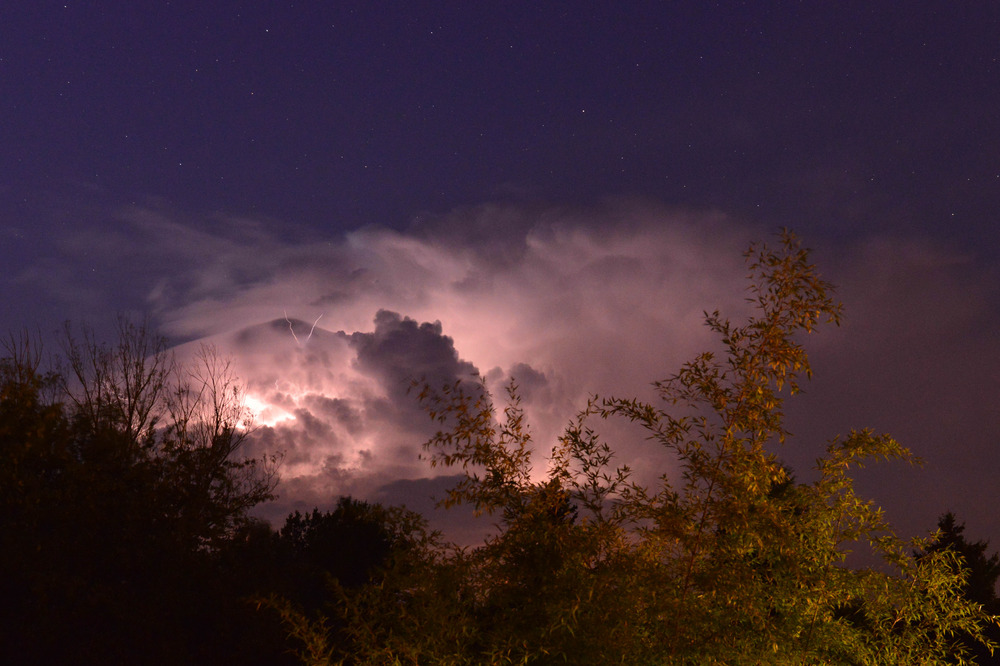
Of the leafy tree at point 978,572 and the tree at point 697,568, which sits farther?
the leafy tree at point 978,572

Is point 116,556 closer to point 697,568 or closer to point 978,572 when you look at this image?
point 697,568

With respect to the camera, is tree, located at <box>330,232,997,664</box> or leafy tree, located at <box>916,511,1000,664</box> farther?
leafy tree, located at <box>916,511,1000,664</box>

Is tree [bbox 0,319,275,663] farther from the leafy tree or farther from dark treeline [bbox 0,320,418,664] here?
the leafy tree

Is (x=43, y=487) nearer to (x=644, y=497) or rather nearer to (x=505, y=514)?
(x=505, y=514)

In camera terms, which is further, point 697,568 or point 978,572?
point 978,572

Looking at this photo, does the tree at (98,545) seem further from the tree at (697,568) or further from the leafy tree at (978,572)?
the leafy tree at (978,572)

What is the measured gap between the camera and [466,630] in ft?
21.1

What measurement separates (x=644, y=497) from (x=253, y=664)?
9246 mm

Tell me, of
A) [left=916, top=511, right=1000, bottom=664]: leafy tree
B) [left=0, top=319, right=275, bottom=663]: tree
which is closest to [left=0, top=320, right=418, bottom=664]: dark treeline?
[left=0, top=319, right=275, bottom=663]: tree

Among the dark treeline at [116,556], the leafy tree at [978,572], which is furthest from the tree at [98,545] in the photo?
the leafy tree at [978,572]

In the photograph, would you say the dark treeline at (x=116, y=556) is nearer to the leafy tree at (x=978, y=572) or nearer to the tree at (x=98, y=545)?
the tree at (x=98, y=545)

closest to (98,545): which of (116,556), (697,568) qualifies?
(116,556)

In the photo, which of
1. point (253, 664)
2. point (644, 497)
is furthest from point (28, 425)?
point (644, 497)

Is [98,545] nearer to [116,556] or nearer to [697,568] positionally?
[116,556]
